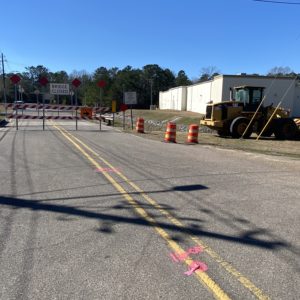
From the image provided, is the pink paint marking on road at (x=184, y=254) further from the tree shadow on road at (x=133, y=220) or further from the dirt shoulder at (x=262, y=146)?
the dirt shoulder at (x=262, y=146)

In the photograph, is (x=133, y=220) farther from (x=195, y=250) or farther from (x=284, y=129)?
(x=284, y=129)

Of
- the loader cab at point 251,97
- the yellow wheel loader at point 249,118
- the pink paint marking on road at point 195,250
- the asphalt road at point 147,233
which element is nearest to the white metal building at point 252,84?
the loader cab at point 251,97


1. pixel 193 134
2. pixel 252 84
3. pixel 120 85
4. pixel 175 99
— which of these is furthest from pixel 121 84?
pixel 193 134

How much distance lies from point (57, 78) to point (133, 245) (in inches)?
6607

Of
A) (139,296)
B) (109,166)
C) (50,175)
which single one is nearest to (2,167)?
(50,175)

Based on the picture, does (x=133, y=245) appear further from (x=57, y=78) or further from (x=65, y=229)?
(x=57, y=78)

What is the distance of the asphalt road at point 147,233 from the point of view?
13.3ft

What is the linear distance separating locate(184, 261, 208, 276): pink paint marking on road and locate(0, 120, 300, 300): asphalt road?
0.09 ft

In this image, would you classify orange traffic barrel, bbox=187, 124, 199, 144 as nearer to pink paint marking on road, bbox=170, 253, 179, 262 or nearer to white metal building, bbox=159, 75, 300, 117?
pink paint marking on road, bbox=170, 253, 179, 262

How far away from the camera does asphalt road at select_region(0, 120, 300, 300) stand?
404cm

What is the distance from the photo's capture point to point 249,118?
82.2ft

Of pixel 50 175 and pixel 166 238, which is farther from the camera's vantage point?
pixel 50 175

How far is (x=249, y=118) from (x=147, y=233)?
20.7 m

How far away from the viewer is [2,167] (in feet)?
36.1
